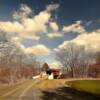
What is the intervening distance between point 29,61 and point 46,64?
47079 mm

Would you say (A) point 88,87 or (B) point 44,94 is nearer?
(B) point 44,94

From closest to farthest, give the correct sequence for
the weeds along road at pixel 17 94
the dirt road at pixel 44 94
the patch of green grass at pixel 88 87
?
1. the dirt road at pixel 44 94
2. the weeds along road at pixel 17 94
3. the patch of green grass at pixel 88 87

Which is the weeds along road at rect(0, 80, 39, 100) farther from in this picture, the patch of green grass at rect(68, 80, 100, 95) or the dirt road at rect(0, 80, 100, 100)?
the patch of green grass at rect(68, 80, 100, 95)

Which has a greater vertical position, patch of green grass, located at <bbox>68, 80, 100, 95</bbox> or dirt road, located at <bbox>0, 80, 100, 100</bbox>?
patch of green grass, located at <bbox>68, 80, 100, 95</bbox>

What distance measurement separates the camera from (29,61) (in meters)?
148

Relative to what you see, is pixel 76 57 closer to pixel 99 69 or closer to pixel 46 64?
pixel 99 69

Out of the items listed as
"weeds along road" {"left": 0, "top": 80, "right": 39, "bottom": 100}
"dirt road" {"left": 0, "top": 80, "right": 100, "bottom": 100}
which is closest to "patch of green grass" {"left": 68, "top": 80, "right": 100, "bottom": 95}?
"dirt road" {"left": 0, "top": 80, "right": 100, "bottom": 100}

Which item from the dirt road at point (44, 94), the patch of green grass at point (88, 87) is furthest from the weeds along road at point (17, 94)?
the patch of green grass at point (88, 87)

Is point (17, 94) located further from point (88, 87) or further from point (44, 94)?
point (88, 87)

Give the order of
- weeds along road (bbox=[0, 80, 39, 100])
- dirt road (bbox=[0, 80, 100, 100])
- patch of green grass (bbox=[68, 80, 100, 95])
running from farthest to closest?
patch of green grass (bbox=[68, 80, 100, 95]), weeds along road (bbox=[0, 80, 39, 100]), dirt road (bbox=[0, 80, 100, 100])

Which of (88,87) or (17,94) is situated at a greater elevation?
(88,87)

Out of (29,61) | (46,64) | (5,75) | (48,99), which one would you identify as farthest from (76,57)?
(48,99)

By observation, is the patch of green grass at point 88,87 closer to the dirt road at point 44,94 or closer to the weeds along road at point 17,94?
the dirt road at point 44,94

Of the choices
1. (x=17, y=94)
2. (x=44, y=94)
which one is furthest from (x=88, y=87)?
(x=17, y=94)
